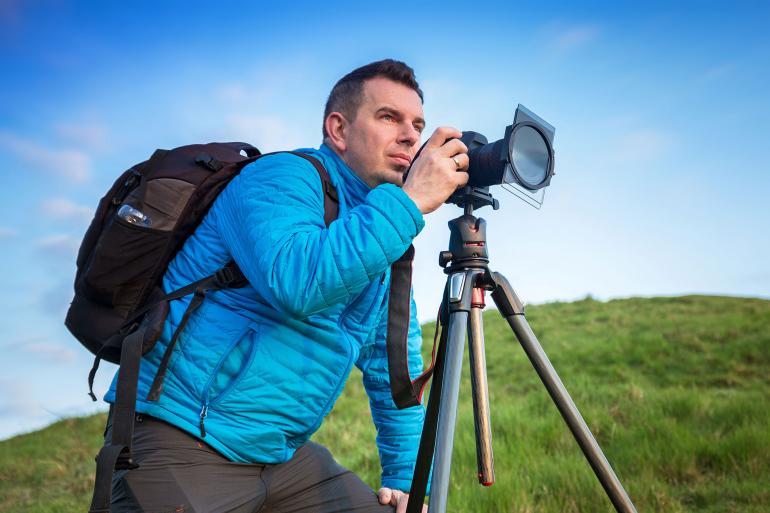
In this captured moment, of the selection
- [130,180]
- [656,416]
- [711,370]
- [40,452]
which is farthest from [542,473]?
[40,452]

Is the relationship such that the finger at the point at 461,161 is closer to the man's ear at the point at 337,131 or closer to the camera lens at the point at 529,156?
the camera lens at the point at 529,156

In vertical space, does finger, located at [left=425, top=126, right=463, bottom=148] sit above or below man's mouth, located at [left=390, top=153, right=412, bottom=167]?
below

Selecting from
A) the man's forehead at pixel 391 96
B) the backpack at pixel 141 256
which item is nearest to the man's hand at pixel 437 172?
the backpack at pixel 141 256

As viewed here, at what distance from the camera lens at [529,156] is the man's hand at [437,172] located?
0.18 metres

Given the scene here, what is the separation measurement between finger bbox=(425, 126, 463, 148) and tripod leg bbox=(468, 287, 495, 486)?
1.79 ft

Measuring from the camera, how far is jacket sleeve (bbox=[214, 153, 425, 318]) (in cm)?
194

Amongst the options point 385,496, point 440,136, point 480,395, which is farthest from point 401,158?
point 385,496

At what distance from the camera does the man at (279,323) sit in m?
1.98

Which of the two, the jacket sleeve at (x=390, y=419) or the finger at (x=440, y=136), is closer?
the finger at (x=440, y=136)

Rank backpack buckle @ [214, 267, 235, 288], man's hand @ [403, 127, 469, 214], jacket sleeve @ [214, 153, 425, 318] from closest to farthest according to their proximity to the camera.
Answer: jacket sleeve @ [214, 153, 425, 318]
man's hand @ [403, 127, 469, 214]
backpack buckle @ [214, 267, 235, 288]

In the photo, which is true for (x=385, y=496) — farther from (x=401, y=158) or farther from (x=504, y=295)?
(x=401, y=158)

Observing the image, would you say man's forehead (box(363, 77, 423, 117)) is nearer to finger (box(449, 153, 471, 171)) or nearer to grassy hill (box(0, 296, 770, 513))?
finger (box(449, 153, 471, 171))

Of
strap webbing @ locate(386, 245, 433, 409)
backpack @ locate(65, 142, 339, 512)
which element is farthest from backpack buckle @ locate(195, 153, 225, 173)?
strap webbing @ locate(386, 245, 433, 409)

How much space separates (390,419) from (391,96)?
157 cm
